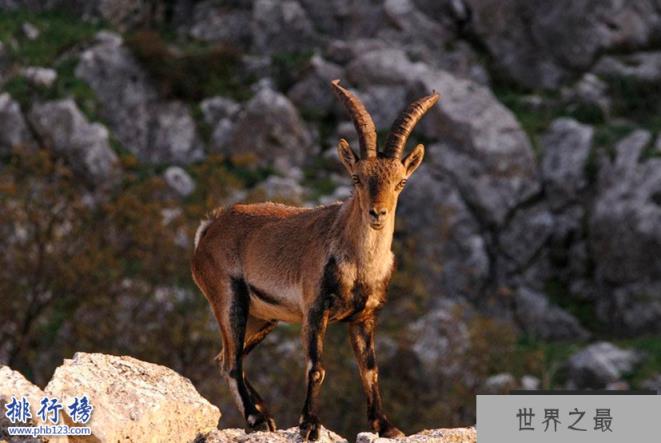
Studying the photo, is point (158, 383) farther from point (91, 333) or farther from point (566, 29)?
Result: point (566, 29)

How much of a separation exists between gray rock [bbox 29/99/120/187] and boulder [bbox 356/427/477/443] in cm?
3382

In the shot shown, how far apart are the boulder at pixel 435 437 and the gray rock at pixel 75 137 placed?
33.8 m

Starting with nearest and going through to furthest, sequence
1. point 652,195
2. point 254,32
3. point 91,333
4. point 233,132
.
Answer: point 91,333 → point 652,195 → point 233,132 → point 254,32

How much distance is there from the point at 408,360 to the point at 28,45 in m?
21.9

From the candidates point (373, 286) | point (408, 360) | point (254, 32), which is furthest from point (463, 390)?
point (373, 286)

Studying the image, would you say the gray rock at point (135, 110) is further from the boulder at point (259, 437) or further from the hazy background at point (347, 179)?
Answer: the boulder at point (259, 437)

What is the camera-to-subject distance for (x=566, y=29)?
2162 inches

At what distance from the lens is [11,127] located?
47156mm

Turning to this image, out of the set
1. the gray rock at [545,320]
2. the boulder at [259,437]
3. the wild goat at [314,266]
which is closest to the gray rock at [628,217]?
the gray rock at [545,320]

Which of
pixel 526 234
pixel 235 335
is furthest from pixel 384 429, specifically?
pixel 526 234

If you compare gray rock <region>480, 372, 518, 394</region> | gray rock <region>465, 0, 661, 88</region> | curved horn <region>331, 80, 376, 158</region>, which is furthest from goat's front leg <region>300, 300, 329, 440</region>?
gray rock <region>465, 0, 661, 88</region>

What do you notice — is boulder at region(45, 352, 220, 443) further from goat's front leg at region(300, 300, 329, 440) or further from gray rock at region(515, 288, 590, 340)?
gray rock at region(515, 288, 590, 340)

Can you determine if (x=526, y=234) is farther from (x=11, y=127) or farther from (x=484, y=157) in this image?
(x=11, y=127)

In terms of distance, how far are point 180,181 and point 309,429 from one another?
33710 millimetres
